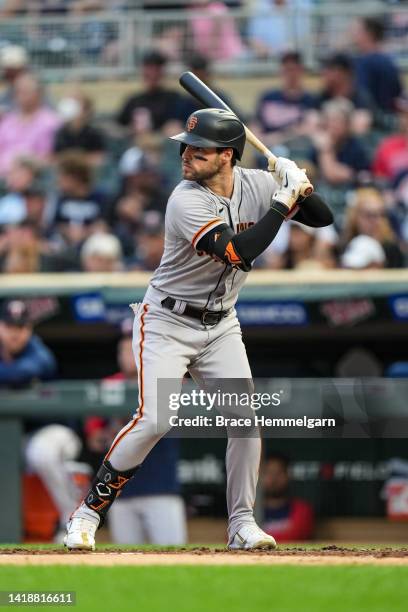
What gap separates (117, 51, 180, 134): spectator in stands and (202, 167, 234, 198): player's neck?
530 centimetres

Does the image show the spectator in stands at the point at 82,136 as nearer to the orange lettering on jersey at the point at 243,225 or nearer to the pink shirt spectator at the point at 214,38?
the pink shirt spectator at the point at 214,38

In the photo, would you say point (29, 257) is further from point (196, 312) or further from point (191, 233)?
point (191, 233)

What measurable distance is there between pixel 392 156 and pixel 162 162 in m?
1.78

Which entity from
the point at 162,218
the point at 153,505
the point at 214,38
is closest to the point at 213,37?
the point at 214,38

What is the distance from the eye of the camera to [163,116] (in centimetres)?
1076

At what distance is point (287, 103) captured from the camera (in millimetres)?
10641

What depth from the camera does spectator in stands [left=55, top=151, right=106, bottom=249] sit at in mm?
9906

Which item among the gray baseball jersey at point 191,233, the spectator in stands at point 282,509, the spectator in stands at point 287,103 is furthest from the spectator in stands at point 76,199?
the gray baseball jersey at point 191,233

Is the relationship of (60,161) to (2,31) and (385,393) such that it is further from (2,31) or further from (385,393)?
(385,393)

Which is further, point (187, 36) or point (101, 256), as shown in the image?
point (187, 36)

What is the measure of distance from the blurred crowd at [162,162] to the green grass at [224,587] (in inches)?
171

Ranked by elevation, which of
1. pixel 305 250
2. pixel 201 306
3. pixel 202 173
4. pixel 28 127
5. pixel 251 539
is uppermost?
pixel 202 173

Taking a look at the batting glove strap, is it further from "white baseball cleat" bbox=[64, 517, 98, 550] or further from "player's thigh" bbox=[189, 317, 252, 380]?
"white baseball cleat" bbox=[64, 517, 98, 550]

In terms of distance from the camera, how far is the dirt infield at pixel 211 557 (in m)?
4.93
